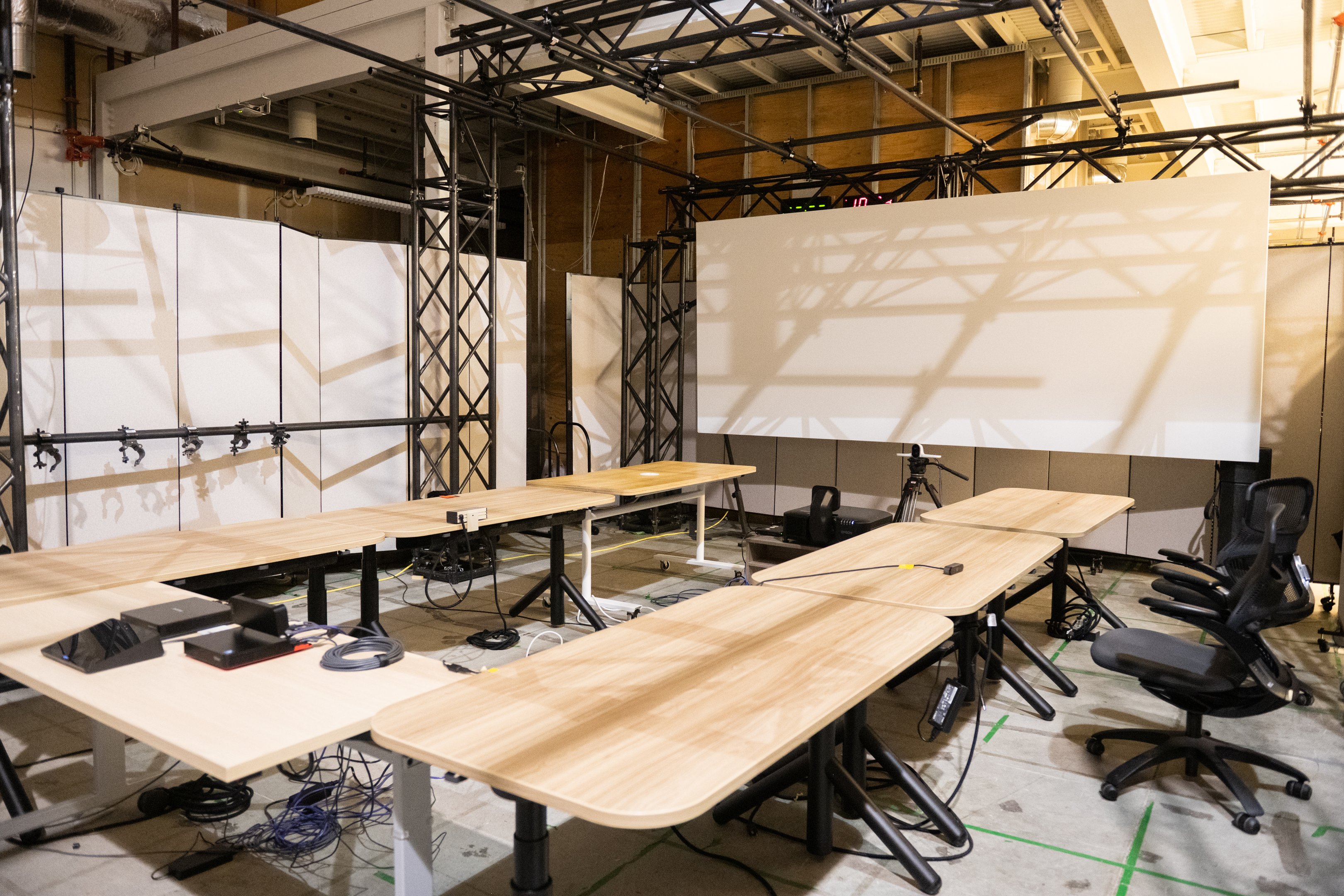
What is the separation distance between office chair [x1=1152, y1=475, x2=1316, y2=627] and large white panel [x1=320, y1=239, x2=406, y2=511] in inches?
199

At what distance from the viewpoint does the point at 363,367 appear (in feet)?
20.9

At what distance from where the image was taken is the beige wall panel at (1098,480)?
679 cm

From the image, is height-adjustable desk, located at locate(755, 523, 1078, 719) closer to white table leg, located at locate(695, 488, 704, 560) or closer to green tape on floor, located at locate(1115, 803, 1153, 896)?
green tape on floor, located at locate(1115, 803, 1153, 896)

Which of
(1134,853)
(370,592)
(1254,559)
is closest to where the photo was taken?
(1134,853)

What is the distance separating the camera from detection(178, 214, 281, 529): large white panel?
5.44 metres

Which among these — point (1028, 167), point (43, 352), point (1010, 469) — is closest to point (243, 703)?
point (43, 352)

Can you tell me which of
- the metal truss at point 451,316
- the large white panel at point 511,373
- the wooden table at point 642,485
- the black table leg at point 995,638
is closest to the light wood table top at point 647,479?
the wooden table at point 642,485

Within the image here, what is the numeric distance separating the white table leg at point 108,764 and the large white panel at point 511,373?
452 centimetres

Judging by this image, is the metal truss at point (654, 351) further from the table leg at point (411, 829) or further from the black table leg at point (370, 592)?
the table leg at point (411, 829)

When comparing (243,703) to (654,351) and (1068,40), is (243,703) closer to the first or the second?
(1068,40)

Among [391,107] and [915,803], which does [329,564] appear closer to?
[915,803]

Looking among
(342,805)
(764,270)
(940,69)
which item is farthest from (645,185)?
(342,805)

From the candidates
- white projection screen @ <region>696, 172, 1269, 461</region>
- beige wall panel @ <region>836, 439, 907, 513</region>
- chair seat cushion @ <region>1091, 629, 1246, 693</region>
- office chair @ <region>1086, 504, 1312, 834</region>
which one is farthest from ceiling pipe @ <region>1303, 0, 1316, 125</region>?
beige wall panel @ <region>836, 439, 907, 513</region>

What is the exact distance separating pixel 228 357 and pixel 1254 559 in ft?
18.5
